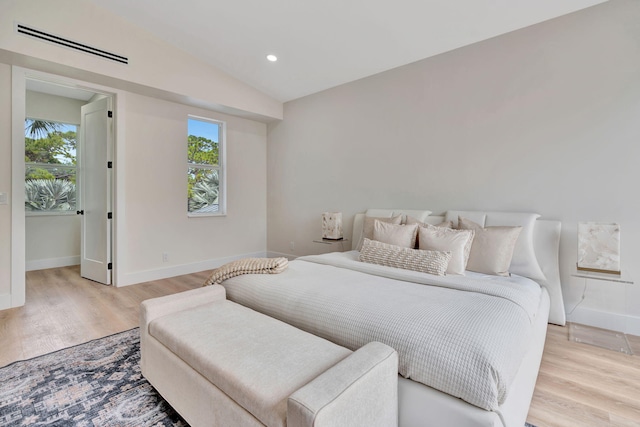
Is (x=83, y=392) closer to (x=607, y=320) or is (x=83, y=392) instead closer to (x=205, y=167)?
(x=205, y=167)

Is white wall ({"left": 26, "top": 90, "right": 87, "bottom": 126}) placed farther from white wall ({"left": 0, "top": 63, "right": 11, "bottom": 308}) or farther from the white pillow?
the white pillow

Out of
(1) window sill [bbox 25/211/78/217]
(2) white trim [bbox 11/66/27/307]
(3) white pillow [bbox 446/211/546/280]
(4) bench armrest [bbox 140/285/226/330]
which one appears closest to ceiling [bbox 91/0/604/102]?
(2) white trim [bbox 11/66/27/307]

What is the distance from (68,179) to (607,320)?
740 cm

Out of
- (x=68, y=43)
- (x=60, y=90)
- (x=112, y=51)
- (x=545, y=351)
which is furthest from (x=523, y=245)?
(x=60, y=90)

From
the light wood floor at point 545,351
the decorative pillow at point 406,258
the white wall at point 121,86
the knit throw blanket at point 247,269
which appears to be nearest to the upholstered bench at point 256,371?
the knit throw blanket at point 247,269

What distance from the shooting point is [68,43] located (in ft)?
10.2

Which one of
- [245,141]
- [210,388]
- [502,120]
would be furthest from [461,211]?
[245,141]

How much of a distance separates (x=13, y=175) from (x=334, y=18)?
3.64m

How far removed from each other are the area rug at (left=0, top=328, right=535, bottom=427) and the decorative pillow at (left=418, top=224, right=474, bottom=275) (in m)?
1.13

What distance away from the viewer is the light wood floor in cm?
164

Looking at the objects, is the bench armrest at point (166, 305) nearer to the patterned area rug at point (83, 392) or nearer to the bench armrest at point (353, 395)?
the patterned area rug at point (83, 392)

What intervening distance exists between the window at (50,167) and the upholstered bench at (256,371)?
15.7ft

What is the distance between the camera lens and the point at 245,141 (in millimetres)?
5242

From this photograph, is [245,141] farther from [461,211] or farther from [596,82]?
[596,82]
